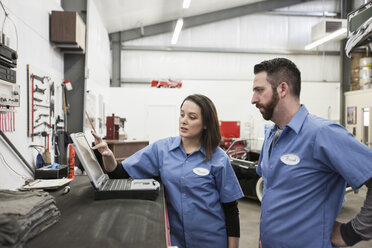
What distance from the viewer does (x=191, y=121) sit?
5.60ft

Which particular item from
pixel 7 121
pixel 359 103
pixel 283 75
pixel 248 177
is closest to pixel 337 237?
pixel 283 75

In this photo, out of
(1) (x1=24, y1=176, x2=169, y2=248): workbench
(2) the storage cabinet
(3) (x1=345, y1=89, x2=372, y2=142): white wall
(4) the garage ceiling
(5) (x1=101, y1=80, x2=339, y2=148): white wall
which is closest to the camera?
(1) (x1=24, y1=176, x2=169, y2=248): workbench

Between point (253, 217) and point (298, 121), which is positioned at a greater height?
point (298, 121)

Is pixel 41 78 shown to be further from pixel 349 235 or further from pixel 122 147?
pixel 349 235

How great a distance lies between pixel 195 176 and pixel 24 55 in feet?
6.10

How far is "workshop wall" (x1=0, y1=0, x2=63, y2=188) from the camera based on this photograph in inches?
83.1

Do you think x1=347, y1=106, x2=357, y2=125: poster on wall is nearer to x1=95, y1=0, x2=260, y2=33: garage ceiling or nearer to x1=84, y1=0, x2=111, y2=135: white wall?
x1=95, y1=0, x2=260, y2=33: garage ceiling

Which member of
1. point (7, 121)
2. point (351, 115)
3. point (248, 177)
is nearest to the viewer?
point (7, 121)

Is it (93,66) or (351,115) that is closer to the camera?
(93,66)

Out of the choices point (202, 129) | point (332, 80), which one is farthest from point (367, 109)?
point (202, 129)

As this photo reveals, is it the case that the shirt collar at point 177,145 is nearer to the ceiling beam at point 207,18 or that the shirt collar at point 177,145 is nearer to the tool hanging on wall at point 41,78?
the tool hanging on wall at point 41,78

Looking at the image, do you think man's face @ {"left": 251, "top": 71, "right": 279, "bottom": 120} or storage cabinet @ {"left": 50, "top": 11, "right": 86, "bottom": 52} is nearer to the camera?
man's face @ {"left": 251, "top": 71, "right": 279, "bottom": 120}

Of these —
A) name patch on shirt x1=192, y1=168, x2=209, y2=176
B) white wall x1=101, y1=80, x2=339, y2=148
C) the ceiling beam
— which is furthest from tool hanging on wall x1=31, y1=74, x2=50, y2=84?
the ceiling beam

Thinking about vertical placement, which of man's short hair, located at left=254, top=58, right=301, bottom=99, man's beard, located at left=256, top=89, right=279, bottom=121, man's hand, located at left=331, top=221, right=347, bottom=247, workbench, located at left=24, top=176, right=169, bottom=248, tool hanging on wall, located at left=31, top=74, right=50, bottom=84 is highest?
tool hanging on wall, located at left=31, top=74, right=50, bottom=84
